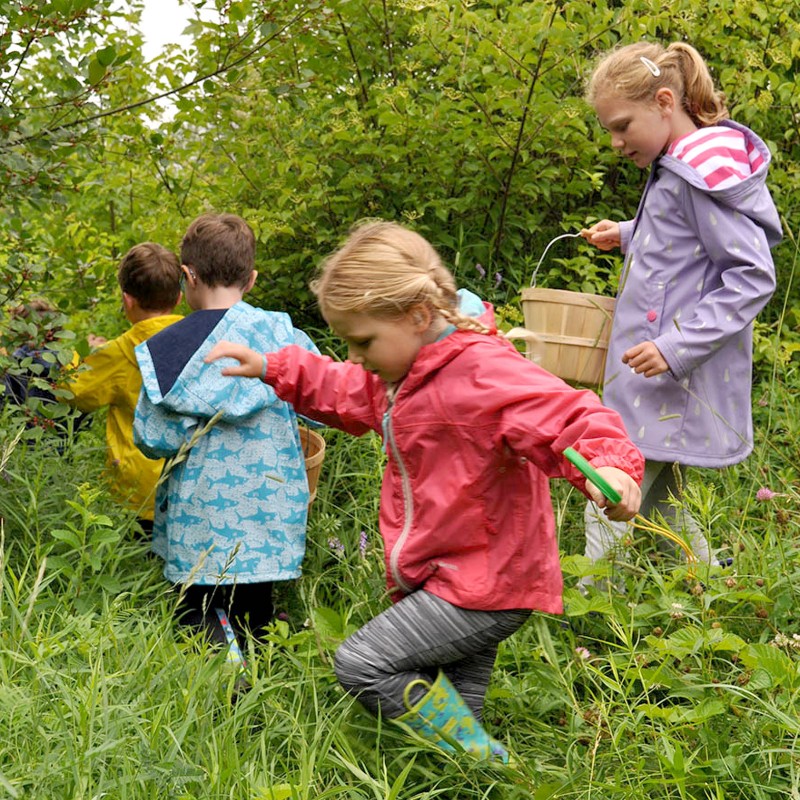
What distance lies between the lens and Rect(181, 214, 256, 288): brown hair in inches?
143

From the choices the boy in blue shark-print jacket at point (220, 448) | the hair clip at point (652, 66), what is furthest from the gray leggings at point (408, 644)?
the hair clip at point (652, 66)

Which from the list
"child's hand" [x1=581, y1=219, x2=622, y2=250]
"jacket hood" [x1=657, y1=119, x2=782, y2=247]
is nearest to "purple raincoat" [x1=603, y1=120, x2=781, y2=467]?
"jacket hood" [x1=657, y1=119, x2=782, y2=247]

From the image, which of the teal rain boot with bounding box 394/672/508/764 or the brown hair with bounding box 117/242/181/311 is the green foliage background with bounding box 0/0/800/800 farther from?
the brown hair with bounding box 117/242/181/311

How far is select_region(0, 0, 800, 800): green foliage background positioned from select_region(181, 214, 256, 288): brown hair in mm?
487

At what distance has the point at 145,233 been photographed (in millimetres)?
5484

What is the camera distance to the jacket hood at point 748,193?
327 cm

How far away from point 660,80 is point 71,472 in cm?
245

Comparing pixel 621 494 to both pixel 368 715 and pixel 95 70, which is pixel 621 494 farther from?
pixel 95 70

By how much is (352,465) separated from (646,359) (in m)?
1.55

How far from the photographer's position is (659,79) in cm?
343

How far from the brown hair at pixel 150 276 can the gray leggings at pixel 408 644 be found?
190 cm

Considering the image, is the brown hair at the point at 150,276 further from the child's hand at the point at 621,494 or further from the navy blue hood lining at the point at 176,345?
the child's hand at the point at 621,494

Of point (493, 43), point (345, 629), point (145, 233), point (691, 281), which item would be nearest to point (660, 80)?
point (691, 281)

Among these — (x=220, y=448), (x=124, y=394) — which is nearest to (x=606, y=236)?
(x=220, y=448)
